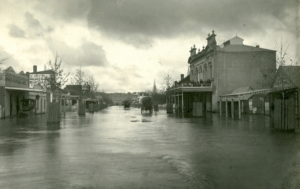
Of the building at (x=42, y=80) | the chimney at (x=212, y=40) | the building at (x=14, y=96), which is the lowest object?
the building at (x=14, y=96)

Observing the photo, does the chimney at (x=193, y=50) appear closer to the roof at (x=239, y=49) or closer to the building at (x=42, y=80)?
the roof at (x=239, y=49)

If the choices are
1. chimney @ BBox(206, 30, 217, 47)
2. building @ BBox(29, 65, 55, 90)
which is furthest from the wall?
building @ BBox(29, 65, 55, 90)

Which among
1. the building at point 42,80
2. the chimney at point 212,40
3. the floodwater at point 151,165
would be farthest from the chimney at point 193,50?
the floodwater at point 151,165

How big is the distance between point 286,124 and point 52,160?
12.0 meters

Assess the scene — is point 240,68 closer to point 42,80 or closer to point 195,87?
point 195,87

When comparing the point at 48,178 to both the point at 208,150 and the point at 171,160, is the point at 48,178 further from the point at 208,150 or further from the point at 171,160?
the point at 208,150

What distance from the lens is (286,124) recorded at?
1719cm

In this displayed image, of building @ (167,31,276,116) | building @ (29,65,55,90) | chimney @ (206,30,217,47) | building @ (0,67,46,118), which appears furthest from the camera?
chimney @ (206,30,217,47)

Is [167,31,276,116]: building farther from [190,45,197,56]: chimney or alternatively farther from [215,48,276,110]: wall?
[190,45,197,56]: chimney

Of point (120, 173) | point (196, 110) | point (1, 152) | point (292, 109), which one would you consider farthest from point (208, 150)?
point (196, 110)

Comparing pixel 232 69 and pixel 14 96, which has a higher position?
pixel 232 69

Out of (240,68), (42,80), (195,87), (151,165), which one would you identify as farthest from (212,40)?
(151,165)

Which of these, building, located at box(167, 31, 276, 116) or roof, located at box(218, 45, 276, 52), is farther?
roof, located at box(218, 45, 276, 52)

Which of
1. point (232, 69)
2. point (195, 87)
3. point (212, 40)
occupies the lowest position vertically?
point (195, 87)
